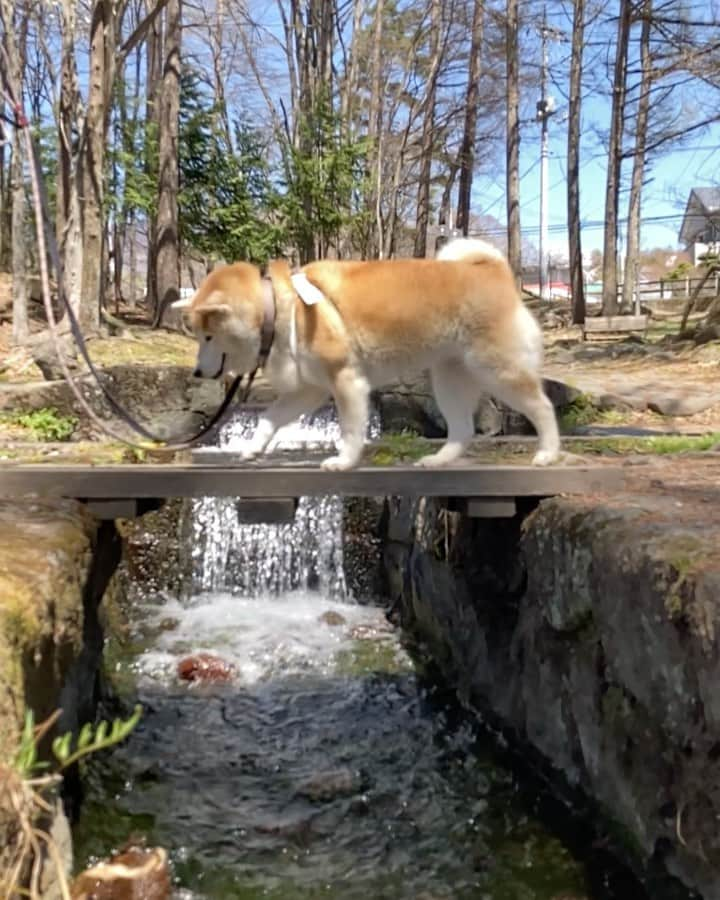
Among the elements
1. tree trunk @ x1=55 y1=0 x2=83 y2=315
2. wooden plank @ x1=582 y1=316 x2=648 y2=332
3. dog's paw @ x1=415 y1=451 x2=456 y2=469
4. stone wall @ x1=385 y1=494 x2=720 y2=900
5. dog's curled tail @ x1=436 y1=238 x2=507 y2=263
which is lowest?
stone wall @ x1=385 y1=494 x2=720 y2=900

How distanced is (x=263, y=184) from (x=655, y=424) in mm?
13441

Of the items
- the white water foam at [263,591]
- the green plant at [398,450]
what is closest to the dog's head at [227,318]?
the green plant at [398,450]

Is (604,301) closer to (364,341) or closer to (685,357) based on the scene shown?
(685,357)

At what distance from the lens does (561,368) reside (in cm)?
1639

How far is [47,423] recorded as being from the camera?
10055 mm

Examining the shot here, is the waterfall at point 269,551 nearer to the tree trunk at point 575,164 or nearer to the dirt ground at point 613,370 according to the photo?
the dirt ground at point 613,370

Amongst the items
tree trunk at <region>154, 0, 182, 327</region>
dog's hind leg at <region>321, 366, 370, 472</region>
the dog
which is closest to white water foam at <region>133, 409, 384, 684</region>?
dog's hind leg at <region>321, 366, 370, 472</region>

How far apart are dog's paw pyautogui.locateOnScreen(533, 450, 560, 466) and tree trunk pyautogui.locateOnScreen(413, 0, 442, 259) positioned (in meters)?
19.5

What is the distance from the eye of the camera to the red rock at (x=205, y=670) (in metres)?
6.98

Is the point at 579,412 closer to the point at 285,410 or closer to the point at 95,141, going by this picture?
the point at 285,410

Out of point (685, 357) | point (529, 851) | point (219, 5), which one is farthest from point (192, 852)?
point (219, 5)

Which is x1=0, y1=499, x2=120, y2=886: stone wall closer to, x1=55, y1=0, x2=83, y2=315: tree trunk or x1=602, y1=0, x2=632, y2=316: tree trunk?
x1=55, y1=0, x2=83, y2=315: tree trunk

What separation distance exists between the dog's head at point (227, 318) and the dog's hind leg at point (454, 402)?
47.2 inches

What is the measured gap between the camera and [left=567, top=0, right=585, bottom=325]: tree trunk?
23219 mm
